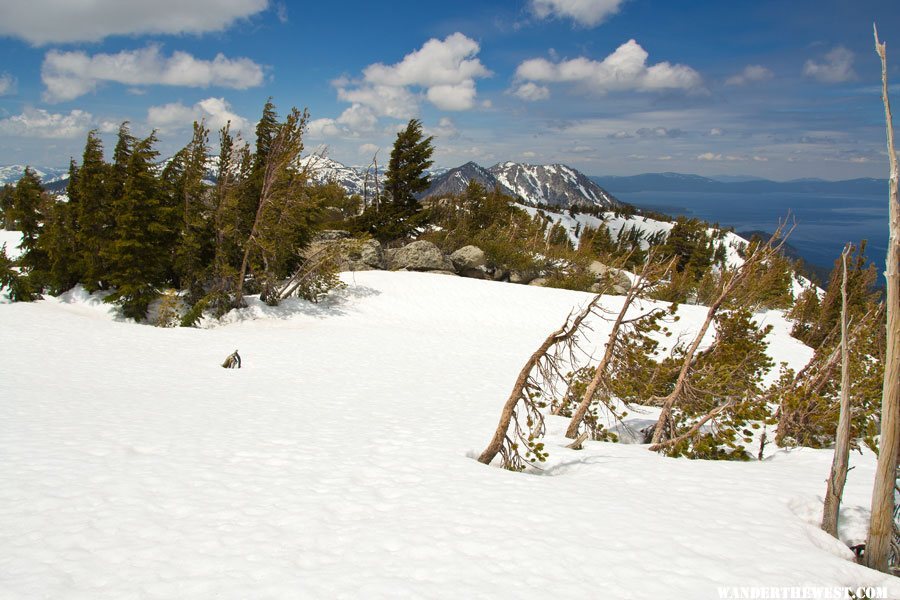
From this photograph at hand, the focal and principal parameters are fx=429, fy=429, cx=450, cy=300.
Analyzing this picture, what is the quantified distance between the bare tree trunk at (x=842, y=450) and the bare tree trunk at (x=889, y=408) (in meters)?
0.32

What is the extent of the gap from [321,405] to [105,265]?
21048mm

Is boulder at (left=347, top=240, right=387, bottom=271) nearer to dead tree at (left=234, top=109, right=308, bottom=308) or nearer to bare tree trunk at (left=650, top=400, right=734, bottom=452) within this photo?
dead tree at (left=234, top=109, right=308, bottom=308)

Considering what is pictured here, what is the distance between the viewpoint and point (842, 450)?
4.95 metres

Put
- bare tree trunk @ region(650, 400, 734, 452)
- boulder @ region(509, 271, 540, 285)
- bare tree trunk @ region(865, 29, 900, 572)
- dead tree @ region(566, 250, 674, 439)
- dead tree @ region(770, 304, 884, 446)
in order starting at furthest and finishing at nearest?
boulder @ region(509, 271, 540, 285), dead tree @ region(770, 304, 884, 446), dead tree @ region(566, 250, 674, 439), bare tree trunk @ region(650, 400, 734, 452), bare tree trunk @ region(865, 29, 900, 572)

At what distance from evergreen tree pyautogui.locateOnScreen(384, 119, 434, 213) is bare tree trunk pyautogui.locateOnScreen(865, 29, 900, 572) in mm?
36769

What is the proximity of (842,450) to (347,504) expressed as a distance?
6.19 m

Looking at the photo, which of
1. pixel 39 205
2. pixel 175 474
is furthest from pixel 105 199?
pixel 175 474

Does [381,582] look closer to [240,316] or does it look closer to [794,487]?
[794,487]

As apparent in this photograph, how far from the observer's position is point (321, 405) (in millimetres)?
12758

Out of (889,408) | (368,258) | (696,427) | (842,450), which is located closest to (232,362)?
(696,427)

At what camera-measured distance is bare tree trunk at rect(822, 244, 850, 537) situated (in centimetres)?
470

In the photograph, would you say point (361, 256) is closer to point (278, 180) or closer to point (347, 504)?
point (278, 180)

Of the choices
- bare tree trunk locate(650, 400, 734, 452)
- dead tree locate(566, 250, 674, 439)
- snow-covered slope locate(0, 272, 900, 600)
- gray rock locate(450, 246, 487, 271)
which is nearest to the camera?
snow-covered slope locate(0, 272, 900, 600)

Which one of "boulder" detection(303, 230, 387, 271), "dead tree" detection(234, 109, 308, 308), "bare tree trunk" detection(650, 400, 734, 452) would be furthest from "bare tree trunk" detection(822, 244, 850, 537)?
"boulder" detection(303, 230, 387, 271)
